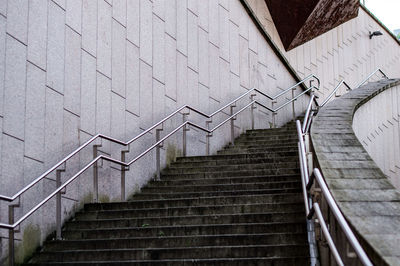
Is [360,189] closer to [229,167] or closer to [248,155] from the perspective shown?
[229,167]

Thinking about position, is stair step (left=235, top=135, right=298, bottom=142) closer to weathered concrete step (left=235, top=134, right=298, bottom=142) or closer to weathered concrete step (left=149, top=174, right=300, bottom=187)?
weathered concrete step (left=235, top=134, right=298, bottom=142)

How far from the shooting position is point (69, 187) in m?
8.86

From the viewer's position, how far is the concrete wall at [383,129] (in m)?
12.4

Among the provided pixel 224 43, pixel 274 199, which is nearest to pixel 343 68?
pixel 224 43

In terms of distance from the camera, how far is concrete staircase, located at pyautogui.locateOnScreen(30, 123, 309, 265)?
6945mm

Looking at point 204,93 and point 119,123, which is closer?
point 119,123

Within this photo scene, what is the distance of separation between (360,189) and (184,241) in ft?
7.06

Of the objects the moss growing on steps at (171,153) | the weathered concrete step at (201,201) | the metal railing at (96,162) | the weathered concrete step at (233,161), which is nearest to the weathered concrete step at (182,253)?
the metal railing at (96,162)

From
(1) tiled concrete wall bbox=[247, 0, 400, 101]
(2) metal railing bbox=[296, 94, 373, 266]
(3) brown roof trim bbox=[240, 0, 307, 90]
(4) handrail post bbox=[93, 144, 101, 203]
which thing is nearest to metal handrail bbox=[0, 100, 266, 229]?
(4) handrail post bbox=[93, 144, 101, 203]

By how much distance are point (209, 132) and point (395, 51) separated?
46.7 feet

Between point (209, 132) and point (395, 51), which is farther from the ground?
point (395, 51)

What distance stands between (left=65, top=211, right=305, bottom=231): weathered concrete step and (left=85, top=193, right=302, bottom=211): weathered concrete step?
0.50 metres

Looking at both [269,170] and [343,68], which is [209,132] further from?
[343,68]

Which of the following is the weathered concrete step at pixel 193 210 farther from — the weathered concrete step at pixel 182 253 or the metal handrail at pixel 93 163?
the weathered concrete step at pixel 182 253
